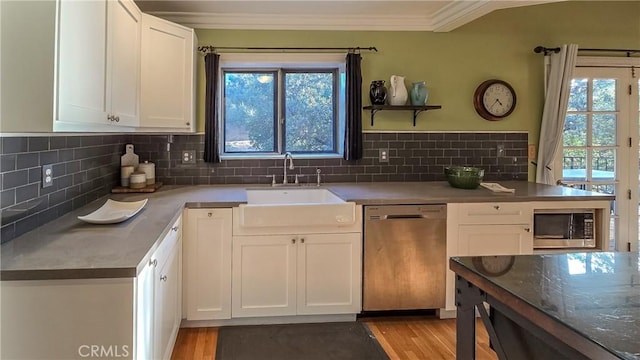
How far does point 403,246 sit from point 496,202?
694 millimetres

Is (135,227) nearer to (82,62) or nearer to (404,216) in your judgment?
(82,62)

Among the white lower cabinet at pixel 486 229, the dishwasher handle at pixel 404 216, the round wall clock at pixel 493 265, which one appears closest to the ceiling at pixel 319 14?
the white lower cabinet at pixel 486 229

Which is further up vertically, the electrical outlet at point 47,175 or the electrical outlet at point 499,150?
the electrical outlet at point 499,150

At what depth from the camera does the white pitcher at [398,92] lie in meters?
3.55

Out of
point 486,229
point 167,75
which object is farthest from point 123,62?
point 486,229

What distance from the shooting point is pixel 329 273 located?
9.57 feet

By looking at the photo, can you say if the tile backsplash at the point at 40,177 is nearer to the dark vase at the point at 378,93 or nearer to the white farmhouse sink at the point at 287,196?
the white farmhouse sink at the point at 287,196

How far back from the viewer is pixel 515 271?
1397 mm

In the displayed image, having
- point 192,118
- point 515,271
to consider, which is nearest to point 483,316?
point 515,271

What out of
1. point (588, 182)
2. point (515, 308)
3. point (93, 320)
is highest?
point (588, 182)

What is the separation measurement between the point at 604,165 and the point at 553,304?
11.4 ft

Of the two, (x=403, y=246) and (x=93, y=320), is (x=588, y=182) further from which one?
(x=93, y=320)

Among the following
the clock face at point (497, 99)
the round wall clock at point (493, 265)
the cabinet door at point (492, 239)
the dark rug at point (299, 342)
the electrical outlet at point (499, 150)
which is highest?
the clock face at point (497, 99)

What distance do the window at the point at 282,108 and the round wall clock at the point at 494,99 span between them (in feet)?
3.81
